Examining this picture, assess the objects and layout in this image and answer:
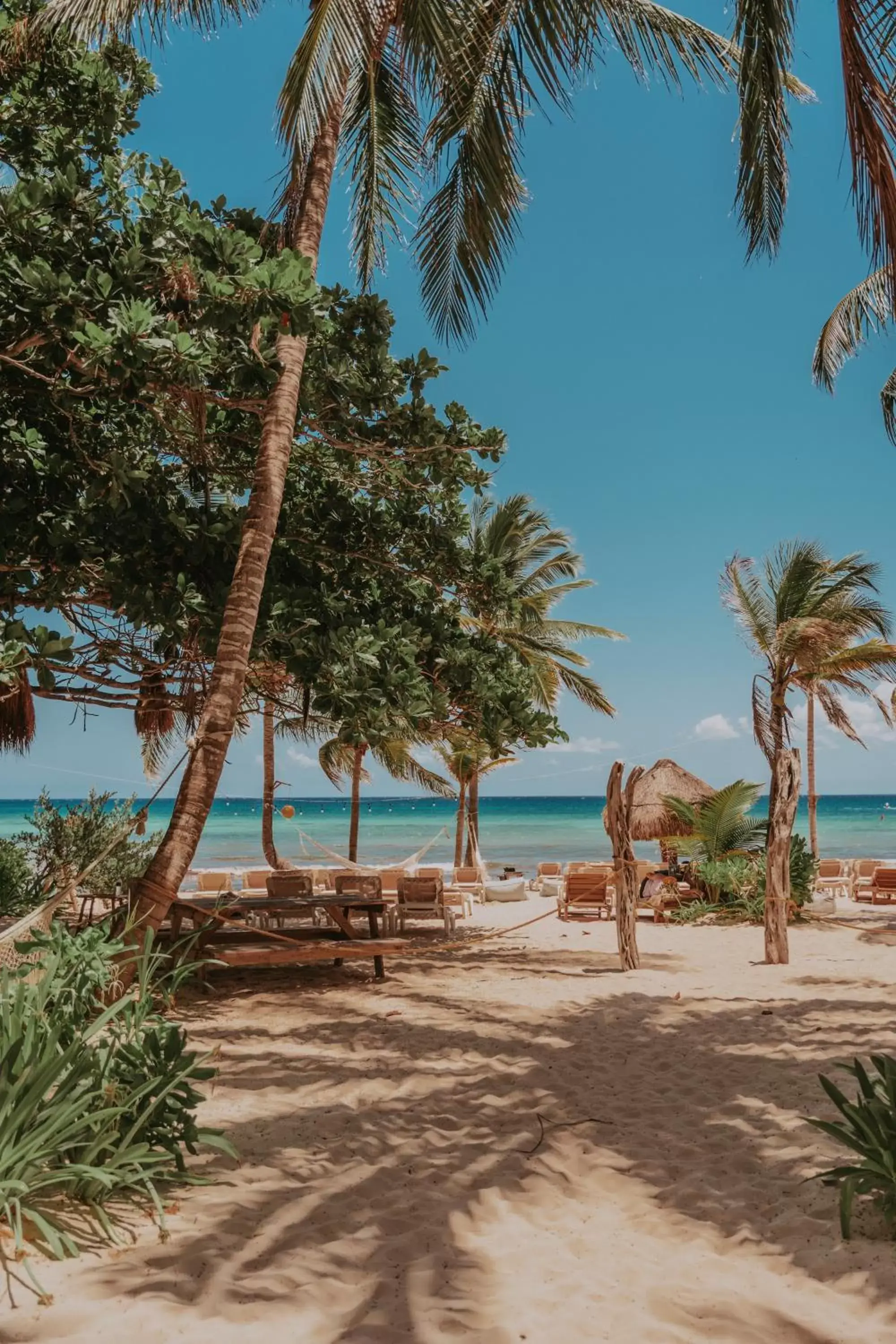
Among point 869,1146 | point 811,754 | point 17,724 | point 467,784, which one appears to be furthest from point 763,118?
point 811,754

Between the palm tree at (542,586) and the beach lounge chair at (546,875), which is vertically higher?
the palm tree at (542,586)

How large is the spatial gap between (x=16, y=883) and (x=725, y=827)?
31.9ft

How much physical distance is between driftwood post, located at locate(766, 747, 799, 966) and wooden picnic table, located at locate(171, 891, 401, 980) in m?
3.85

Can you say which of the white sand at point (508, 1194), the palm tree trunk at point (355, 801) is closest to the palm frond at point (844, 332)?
the white sand at point (508, 1194)

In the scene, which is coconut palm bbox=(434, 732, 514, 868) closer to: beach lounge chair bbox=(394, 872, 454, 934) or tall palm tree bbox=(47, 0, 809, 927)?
beach lounge chair bbox=(394, 872, 454, 934)

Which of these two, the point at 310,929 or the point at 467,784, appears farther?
the point at 467,784

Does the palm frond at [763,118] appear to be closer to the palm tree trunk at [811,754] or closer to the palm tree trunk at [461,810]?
the palm tree trunk at [461,810]

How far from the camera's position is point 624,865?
8.44 m

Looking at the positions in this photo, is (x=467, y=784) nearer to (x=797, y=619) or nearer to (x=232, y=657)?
(x=797, y=619)

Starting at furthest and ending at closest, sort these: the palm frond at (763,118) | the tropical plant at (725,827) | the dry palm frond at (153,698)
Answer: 1. the tropical plant at (725,827)
2. the dry palm frond at (153,698)
3. the palm frond at (763,118)

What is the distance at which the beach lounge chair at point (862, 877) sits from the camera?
52.5 feet

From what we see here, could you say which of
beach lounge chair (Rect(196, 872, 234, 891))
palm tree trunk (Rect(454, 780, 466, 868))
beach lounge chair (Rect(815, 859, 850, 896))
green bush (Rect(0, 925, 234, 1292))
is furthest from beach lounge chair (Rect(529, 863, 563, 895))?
green bush (Rect(0, 925, 234, 1292))

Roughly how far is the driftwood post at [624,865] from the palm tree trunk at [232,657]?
3.97 m

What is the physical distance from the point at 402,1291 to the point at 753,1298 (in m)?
1.06
